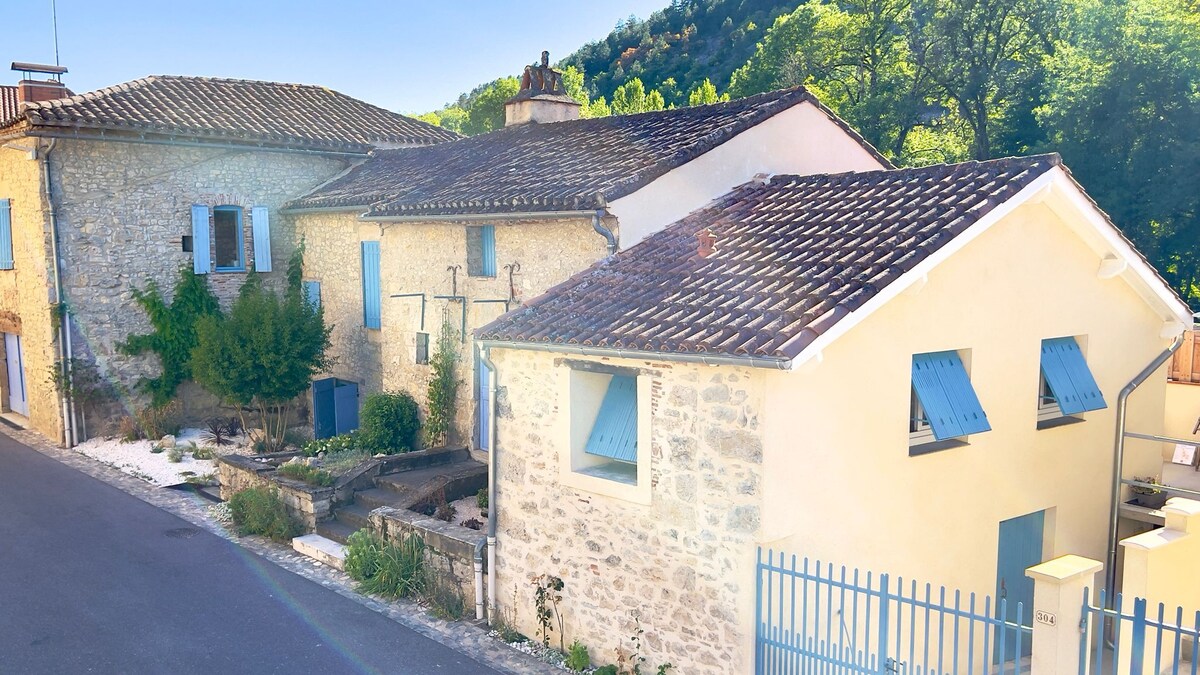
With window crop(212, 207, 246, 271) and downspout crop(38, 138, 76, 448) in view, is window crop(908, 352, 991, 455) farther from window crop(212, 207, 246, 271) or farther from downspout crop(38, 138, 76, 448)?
downspout crop(38, 138, 76, 448)

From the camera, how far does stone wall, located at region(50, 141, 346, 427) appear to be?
1642 cm

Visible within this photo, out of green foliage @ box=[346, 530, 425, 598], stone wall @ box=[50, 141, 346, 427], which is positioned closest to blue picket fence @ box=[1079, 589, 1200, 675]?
green foliage @ box=[346, 530, 425, 598]

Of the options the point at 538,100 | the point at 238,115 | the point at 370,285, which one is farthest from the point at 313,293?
the point at 538,100

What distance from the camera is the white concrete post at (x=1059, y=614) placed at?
19.4ft

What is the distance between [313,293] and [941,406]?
12.9 meters

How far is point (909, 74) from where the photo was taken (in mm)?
33031

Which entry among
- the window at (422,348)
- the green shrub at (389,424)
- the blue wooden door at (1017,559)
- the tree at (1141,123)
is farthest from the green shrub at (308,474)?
the tree at (1141,123)

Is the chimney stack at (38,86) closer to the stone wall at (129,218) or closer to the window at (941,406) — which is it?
the stone wall at (129,218)

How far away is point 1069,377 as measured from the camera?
9898mm

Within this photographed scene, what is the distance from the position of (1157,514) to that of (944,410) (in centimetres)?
382

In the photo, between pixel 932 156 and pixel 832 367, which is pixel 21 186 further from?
pixel 932 156

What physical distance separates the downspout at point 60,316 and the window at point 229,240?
2754 mm

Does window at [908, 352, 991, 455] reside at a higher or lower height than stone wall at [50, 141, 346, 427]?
lower

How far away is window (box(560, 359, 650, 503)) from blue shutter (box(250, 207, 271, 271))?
38.5 feet
